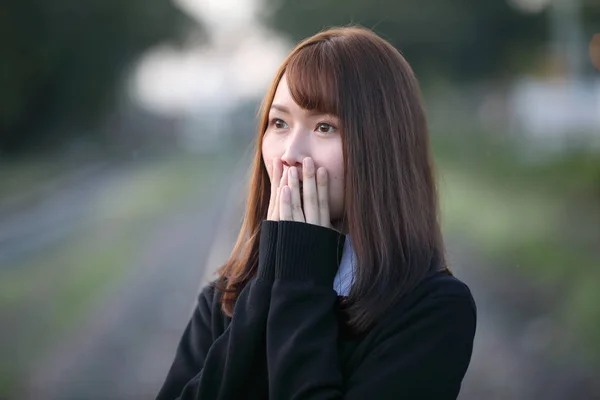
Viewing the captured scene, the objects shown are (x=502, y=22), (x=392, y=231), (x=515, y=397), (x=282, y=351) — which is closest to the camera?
(x=282, y=351)

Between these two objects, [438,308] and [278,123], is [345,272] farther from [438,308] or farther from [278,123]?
[278,123]

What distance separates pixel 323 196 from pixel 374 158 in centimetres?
19

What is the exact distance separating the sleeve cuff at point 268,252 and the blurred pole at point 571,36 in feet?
66.8

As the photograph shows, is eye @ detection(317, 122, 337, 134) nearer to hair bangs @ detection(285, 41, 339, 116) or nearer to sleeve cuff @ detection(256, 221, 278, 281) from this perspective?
hair bangs @ detection(285, 41, 339, 116)

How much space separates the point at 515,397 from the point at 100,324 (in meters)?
4.24

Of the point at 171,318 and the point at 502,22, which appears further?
the point at 502,22

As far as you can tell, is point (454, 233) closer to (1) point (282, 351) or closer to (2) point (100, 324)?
(2) point (100, 324)

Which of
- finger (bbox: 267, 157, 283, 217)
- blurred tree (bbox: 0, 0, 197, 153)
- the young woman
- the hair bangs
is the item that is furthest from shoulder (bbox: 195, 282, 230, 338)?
blurred tree (bbox: 0, 0, 197, 153)

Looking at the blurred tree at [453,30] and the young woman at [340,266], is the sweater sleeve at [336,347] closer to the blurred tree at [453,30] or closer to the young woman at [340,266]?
the young woman at [340,266]

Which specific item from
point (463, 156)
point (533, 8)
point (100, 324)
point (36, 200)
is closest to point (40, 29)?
point (36, 200)

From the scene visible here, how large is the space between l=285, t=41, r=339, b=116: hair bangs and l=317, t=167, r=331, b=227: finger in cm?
18

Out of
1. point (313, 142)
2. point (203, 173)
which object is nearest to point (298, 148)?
point (313, 142)

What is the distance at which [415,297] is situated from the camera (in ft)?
7.16

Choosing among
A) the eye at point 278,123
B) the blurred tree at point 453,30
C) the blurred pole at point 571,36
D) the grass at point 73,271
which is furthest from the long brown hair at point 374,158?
the blurred tree at point 453,30
